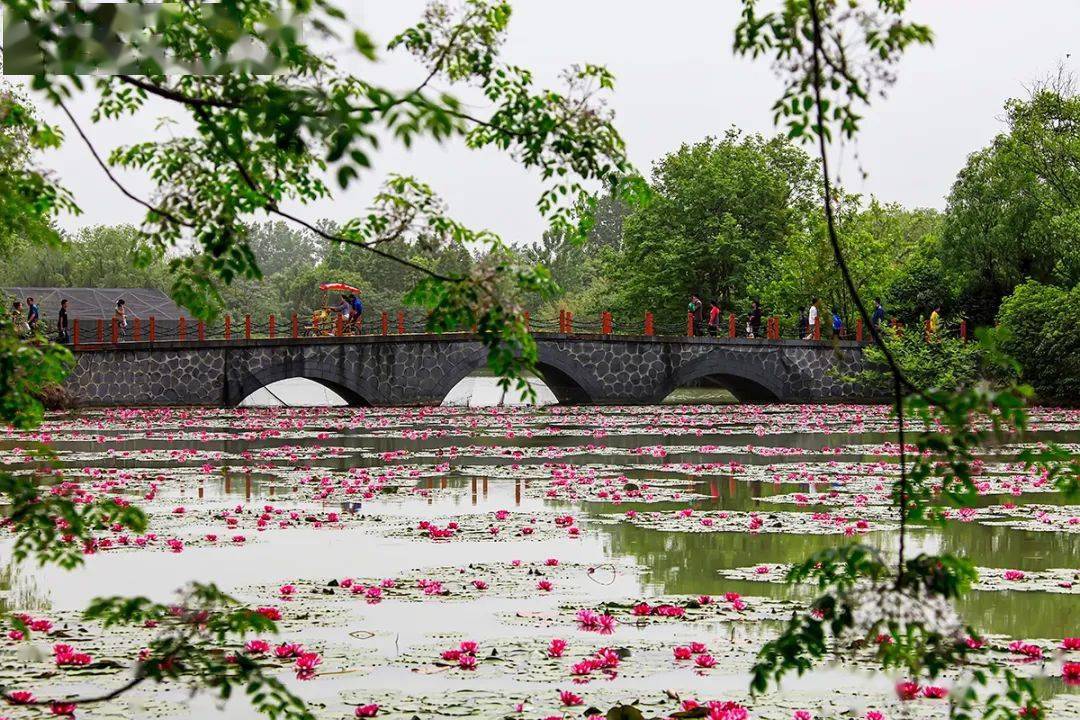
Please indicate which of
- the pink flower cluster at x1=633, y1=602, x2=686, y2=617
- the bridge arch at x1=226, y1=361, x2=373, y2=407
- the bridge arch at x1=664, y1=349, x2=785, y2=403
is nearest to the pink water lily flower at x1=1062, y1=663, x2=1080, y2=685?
the pink flower cluster at x1=633, y1=602, x2=686, y2=617

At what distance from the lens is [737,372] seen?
135ft

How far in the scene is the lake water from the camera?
237 inches

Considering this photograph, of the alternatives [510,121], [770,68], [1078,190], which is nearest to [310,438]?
[510,121]

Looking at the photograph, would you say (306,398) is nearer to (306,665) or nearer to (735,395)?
(735,395)

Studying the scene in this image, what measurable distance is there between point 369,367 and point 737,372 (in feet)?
38.4

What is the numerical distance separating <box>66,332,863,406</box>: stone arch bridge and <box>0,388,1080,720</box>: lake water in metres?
14.9

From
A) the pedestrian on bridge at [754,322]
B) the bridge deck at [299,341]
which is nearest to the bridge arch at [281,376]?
the bridge deck at [299,341]

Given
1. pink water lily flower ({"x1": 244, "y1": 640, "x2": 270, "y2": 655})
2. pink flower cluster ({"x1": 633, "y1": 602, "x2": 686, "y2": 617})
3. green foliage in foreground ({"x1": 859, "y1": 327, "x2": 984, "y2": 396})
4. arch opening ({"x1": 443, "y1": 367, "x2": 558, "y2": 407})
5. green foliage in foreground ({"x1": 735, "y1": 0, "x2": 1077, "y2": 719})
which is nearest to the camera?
green foliage in foreground ({"x1": 735, "y1": 0, "x2": 1077, "y2": 719})

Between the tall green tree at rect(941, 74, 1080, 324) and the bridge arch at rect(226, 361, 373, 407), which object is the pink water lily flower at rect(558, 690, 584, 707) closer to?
the bridge arch at rect(226, 361, 373, 407)

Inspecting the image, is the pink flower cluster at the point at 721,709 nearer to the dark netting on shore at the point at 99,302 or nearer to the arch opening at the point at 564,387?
the arch opening at the point at 564,387

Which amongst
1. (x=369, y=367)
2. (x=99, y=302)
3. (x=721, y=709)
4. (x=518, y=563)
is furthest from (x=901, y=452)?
(x=99, y=302)

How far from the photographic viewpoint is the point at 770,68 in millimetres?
4289

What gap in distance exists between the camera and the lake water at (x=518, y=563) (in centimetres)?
602

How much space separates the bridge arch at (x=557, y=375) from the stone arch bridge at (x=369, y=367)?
0.04 m
